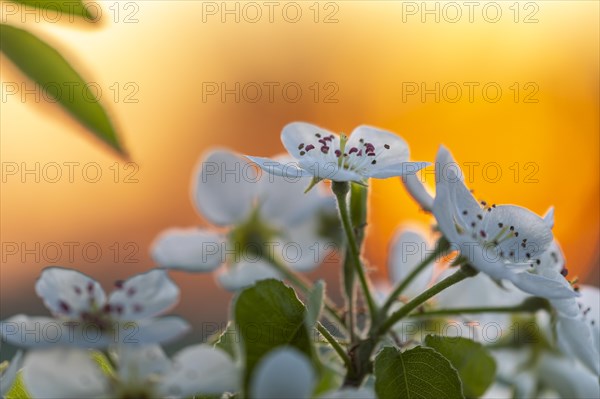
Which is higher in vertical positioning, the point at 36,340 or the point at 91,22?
the point at 91,22

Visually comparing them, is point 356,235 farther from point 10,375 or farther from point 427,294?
point 10,375

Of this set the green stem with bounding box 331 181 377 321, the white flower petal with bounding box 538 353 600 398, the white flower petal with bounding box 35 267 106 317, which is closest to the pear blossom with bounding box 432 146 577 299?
the green stem with bounding box 331 181 377 321

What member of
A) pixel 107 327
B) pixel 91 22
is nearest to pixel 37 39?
pixel 91 22

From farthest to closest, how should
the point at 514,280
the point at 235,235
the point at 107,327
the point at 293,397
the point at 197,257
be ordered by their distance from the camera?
the point at 235,235, the point at 197,257, the point at 514,280, the point at 107,327, the point at 293,397

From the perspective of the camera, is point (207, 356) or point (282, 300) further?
point (282, 300)

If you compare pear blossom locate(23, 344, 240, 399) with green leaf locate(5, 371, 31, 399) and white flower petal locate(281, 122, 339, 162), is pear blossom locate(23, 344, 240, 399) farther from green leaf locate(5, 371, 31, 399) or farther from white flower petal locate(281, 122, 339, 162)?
white flower petal locate(281, 122, 339, 162)

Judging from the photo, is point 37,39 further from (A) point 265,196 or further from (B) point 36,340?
(A) point 265,196

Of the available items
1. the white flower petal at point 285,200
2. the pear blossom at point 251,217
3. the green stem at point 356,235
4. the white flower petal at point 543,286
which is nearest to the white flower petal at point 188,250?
the pear blossom at point 251,217

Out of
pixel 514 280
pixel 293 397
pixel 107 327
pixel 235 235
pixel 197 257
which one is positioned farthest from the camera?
pixel 235 235

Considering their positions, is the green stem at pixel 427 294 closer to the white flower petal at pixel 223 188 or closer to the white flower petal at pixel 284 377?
the white flower petal at pixel 284 377

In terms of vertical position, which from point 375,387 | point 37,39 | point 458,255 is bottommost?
point 375,387
